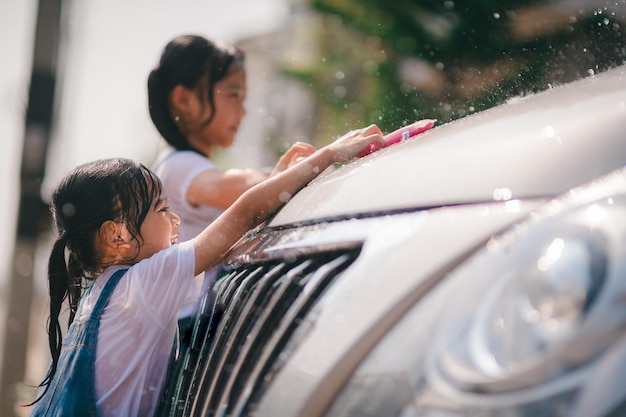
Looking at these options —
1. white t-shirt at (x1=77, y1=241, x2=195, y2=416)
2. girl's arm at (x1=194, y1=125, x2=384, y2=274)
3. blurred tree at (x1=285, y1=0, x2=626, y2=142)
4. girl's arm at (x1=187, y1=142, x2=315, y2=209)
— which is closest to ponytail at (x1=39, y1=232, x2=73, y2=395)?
white t-shirt at (x1=77, y1=241, x2=195, y2=416)

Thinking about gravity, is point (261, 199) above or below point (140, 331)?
above

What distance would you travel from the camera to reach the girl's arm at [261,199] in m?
2.02

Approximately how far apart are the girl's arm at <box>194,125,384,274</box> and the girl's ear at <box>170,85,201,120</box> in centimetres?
118

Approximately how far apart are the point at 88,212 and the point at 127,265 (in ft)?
0.56

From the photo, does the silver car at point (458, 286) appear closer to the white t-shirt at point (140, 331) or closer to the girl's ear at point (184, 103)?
the white t-shirt at point (140, 331)

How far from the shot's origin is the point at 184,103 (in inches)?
128

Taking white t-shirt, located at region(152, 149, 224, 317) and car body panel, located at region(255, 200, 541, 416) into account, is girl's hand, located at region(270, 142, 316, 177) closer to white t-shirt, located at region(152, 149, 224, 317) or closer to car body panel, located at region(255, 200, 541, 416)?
white t-shirt, located at region(152, 149, 224, 317)

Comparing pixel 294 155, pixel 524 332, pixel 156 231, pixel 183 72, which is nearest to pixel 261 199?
pixel 156 231

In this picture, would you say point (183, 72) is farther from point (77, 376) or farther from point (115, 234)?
point (77, 376)

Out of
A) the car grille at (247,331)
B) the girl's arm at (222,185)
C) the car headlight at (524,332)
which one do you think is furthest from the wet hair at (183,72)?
the car headlight at (524,332)

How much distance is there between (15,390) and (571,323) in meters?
7.78

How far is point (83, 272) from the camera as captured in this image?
2338mm

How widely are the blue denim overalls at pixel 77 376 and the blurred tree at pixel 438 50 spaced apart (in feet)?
5.46

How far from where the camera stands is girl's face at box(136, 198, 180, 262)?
2238 mm
